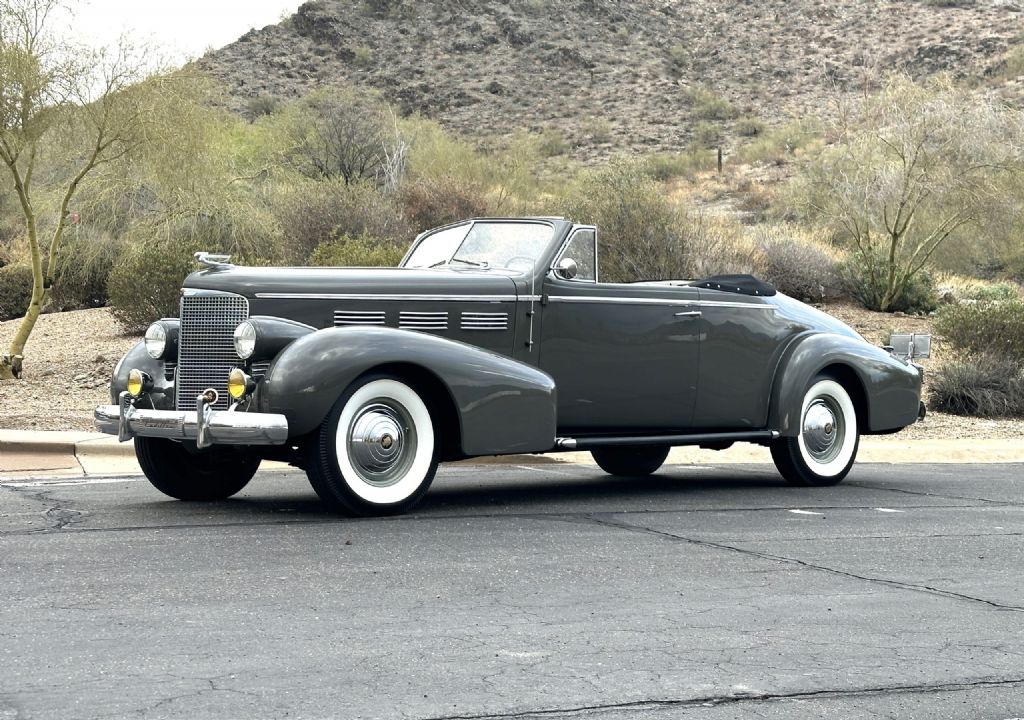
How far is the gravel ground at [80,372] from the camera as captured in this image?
16.3 metres

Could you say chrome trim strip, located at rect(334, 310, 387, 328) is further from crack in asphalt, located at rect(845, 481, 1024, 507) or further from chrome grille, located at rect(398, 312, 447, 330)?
crack in asphalt, located at rect(845, 481, 1024, 507)

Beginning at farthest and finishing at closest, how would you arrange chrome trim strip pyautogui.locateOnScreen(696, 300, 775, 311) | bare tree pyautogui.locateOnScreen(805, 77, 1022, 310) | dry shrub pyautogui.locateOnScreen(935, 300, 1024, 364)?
1. bare tree pyautogui.locateOnScreen(805, 77, 1022, 310)
2. dry shrub pyautogui.locateOnScreen(935, 300, 1024, 364)
3. chrome trim strip pyautogui.locateOnScreen(696, 300, 775, 311)

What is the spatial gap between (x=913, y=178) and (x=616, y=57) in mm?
40882

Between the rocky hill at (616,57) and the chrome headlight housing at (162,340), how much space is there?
47.6 meters

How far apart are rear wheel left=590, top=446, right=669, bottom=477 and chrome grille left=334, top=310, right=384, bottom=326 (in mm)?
3513

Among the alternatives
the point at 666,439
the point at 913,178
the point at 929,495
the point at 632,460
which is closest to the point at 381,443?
the point at 666,439

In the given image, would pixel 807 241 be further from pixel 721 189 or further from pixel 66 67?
pixel 721 189

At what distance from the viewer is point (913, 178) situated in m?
26.7

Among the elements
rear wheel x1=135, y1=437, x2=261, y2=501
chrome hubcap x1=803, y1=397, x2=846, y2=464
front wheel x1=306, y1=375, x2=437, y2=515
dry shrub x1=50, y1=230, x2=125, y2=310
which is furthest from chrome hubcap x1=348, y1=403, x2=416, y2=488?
dry shrub x1=50, y1=230, x2=125, y2=310

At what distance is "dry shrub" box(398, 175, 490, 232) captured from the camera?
96.6 feet

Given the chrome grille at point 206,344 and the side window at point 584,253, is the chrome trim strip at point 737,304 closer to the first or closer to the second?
the side window at point 584,253

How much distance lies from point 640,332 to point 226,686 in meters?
5.92

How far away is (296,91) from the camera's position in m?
60.4

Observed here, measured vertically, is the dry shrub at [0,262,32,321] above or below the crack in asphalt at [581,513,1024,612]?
above
